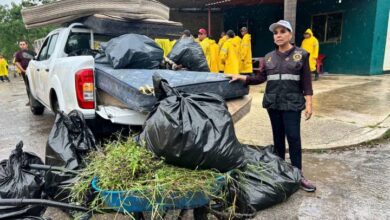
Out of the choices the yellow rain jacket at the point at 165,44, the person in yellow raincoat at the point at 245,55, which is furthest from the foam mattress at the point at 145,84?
the person in yellow raincoat at the point at 245,55

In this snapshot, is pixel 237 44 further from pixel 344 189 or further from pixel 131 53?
pixel 344 189

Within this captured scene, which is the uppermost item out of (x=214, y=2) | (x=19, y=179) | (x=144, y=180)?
(x=214, y=2)

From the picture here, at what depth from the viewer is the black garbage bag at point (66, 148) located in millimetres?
2506

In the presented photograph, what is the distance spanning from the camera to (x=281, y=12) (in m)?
15.4

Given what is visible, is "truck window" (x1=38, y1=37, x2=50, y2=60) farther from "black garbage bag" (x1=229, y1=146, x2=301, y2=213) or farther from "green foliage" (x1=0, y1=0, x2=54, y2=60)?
"green foliage" (x1=0, y1=0, x2=54, y2=60)

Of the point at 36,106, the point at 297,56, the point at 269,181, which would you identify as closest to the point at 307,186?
the point at 269,181

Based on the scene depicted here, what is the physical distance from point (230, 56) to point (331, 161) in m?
5.71

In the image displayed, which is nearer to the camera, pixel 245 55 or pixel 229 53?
pixel 229 53

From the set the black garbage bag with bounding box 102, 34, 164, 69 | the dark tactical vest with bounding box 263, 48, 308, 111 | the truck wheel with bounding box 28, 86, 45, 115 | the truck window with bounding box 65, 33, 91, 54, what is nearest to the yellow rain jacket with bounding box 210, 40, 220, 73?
the truck wheel with bounding box 28, 86, 45, 115

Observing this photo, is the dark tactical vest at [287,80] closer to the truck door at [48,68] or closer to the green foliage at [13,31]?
the truck door at [48,68]

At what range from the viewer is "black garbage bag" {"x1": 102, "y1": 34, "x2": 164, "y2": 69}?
3.35m

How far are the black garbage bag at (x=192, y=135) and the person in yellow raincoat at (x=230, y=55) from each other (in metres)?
7.44

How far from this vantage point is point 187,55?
4.21 m

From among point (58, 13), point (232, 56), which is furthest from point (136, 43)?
point (232, 56)
